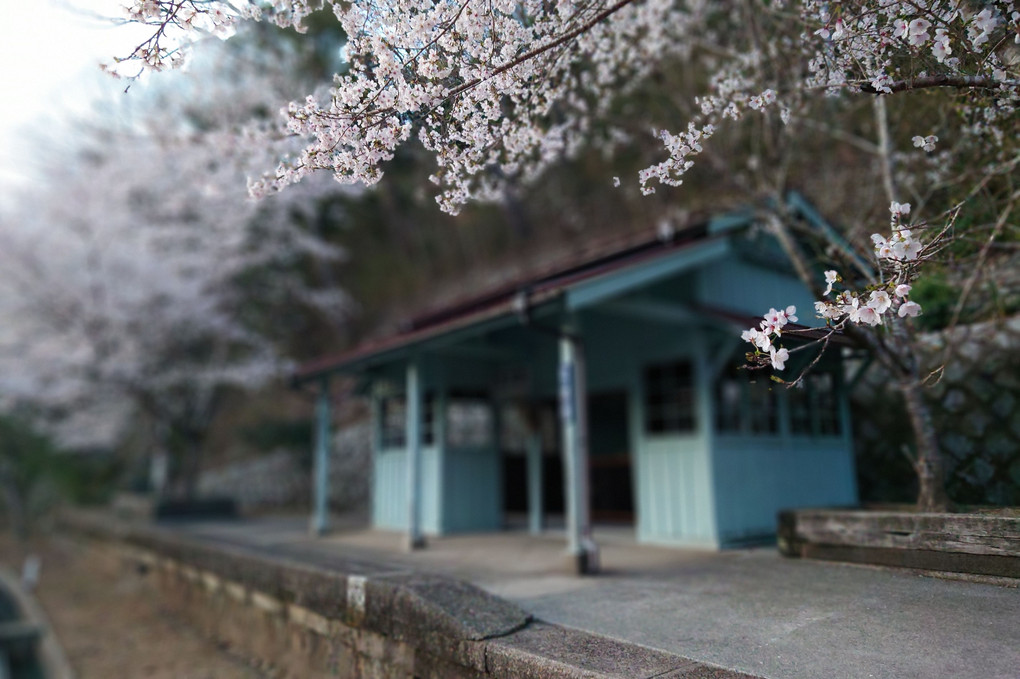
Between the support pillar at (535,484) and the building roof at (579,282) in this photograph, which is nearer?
the building roof at (579,282)

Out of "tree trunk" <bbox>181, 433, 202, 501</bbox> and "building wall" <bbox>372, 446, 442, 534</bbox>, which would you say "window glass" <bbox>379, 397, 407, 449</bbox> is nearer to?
"building wall" <bbox>372, 446, 442, 534</bbox>

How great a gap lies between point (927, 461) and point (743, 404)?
2.66 m

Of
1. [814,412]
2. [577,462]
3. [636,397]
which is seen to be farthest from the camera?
[814,412]

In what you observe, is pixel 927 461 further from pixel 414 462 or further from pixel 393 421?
pixel 393 421

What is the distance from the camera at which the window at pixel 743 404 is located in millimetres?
6605

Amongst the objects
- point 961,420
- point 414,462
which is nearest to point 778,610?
point 961,420

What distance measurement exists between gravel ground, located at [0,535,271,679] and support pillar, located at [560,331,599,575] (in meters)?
3.00

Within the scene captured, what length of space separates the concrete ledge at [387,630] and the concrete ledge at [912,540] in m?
1.66

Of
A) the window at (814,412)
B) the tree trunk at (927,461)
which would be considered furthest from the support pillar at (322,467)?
the tree trunk at (927,461)

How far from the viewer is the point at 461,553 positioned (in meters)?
6.62

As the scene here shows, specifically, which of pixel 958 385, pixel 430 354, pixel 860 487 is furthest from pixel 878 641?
pixel 430 354

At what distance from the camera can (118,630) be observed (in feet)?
28.3

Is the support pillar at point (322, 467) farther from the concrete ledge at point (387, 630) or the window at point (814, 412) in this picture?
the window at point (814, 412)

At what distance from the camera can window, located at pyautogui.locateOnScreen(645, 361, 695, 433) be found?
262 inches
